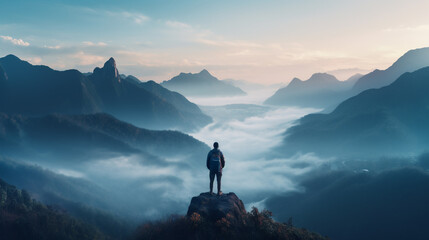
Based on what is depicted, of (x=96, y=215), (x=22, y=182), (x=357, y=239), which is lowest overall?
(x=357, y=239)

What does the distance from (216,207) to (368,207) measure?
135m

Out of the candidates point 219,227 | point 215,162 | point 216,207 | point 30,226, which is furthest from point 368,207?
point 30,226

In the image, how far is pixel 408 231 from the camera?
4422 inches

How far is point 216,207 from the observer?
25219 millimetres

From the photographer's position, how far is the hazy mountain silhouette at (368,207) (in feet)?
383

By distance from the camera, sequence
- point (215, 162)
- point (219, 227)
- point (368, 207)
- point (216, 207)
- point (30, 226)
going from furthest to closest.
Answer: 1. point (368, 207)
2. point (30, 226)
3. point (215, 162)
4. point (216, 207)
5. point (219, 227)

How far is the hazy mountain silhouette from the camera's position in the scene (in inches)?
4592

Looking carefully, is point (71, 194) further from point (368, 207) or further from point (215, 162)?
point (368, 207)

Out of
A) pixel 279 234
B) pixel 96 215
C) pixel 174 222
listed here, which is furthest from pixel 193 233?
pixel 96 215

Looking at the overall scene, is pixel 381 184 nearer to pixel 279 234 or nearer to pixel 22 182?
pixel 279 234

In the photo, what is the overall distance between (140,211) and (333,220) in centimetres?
10696

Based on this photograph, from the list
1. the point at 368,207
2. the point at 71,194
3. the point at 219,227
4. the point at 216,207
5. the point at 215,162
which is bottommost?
the point at 368,207

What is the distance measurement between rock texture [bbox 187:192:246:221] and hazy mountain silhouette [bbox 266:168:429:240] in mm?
99535

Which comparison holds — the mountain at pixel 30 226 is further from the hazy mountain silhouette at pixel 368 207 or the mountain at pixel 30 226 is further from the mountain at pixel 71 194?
the hazy mountain silhouette at pixel 368 207
